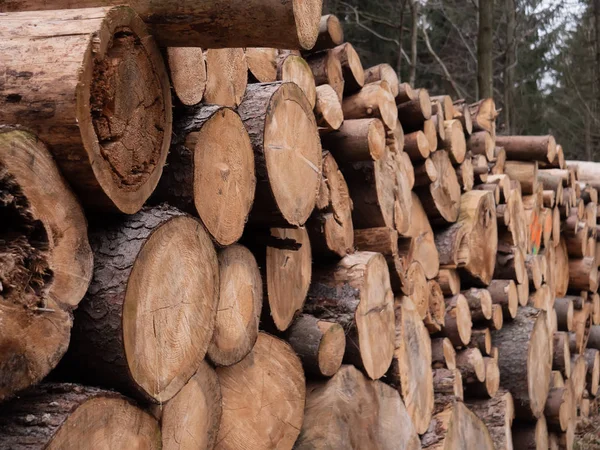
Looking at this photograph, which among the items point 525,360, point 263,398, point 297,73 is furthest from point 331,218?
point 525,360

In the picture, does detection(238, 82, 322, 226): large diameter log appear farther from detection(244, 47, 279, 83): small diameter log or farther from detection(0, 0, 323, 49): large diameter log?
detection(0, 0, 323, 49): large diameter log

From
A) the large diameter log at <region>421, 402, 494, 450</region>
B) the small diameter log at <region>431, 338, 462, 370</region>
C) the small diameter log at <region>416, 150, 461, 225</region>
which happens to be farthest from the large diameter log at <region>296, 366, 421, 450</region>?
the small diameter log at <region>416, 150, 461, 225</region>

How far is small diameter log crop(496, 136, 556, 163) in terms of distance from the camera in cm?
550

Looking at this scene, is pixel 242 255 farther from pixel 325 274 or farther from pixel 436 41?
pixel 436 41

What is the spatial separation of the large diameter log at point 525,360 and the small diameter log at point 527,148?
1.32m

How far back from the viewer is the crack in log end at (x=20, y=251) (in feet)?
4.20

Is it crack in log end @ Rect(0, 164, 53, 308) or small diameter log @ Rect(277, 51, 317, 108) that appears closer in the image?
crack in log end @ Rect(0, 164, 53, 308)

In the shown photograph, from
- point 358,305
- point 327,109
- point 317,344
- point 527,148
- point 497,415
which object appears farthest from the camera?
point 527,148

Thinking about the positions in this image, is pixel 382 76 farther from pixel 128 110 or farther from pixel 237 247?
pixel 128 110

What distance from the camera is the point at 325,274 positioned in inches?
112

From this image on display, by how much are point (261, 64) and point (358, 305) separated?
948mm

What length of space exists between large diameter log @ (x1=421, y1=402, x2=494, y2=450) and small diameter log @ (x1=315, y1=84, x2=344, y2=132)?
1395 mm

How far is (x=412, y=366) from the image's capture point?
10.6ft

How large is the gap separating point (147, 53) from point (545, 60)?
749 inches
